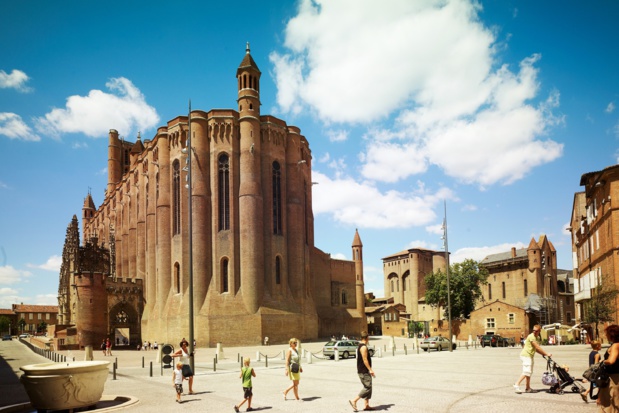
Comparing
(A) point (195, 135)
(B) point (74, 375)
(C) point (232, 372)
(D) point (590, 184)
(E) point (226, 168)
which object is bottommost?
(C) point (232, 372)

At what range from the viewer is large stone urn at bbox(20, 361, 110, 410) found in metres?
12.4

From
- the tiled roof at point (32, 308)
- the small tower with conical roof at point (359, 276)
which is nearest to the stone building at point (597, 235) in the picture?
the small tower with conical roof at point (359, 276)

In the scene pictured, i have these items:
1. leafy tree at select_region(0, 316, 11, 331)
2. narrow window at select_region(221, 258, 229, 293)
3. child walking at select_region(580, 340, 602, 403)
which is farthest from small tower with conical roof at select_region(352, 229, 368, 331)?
leafy tree at select_region(0, 316, 11, 331)

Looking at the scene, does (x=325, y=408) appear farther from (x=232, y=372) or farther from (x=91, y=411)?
(x=232, y=372)

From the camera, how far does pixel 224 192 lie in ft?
172

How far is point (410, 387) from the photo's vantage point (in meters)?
15.5

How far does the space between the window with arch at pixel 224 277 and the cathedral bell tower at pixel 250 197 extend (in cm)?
153

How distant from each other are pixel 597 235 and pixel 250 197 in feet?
97.5

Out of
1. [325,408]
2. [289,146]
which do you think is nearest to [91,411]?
[325,408]

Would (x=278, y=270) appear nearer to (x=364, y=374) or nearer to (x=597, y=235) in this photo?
(x=597, y=235)

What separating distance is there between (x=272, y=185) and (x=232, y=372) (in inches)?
1309

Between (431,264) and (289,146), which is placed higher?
(289,146)

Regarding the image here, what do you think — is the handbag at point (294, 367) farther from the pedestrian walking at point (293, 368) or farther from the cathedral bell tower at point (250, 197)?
the cathedral bell tower at point (250, 197)

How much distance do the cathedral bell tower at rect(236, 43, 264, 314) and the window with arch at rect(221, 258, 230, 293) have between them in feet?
5.03
